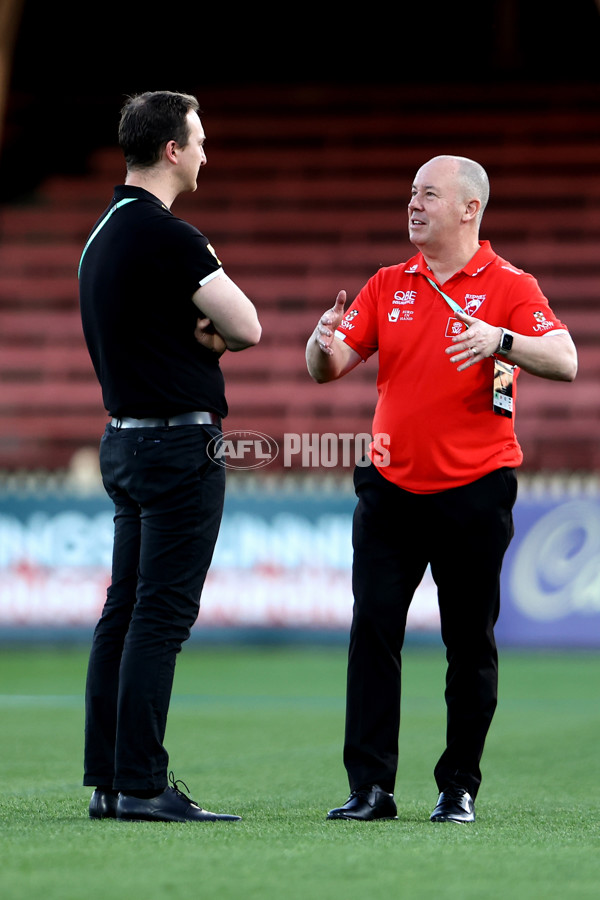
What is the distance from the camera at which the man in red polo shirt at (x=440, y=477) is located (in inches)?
152

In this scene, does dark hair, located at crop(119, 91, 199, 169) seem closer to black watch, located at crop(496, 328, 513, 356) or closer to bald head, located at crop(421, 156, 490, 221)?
bald head, located at crop(421, 156, 490, 221)

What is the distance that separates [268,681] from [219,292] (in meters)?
5.15

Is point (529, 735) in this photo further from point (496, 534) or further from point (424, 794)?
point (496, 534)

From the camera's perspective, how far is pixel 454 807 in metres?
3.80

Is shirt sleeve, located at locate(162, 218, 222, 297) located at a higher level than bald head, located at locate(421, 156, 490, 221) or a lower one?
lower

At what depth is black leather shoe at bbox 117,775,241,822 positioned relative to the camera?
358cm

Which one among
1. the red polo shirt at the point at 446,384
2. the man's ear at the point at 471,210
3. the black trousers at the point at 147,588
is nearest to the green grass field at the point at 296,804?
the black trousers at the point at 147,588

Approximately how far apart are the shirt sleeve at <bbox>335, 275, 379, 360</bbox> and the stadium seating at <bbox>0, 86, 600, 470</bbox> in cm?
920

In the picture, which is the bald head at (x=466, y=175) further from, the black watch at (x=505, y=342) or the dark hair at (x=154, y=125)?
the dark hair at (x=154, y=125)

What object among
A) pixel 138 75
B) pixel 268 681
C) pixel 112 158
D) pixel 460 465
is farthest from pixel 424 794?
pixel 138 75

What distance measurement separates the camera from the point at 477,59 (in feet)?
50.8

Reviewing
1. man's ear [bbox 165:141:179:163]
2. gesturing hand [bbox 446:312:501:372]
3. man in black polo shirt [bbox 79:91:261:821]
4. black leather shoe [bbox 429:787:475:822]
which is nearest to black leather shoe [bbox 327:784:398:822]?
black leather shoe [bbox 429:787:475:822]

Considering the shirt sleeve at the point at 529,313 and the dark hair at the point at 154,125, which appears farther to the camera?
the shirt sleeve at the point at 529,313

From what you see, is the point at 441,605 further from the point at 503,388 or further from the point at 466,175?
the point at 466,175
